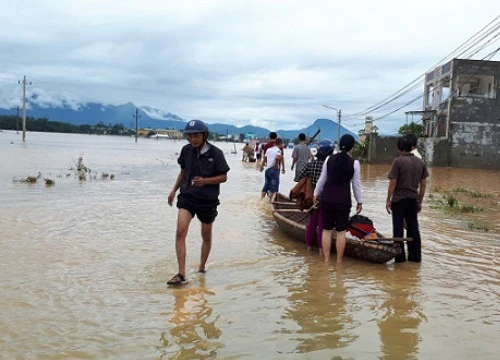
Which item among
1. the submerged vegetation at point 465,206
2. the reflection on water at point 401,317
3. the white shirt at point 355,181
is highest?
the white shirt at point 355,181

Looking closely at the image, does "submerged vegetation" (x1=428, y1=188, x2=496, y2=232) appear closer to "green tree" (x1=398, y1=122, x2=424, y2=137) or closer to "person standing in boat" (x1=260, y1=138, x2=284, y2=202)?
"person standing in boat" (x1=260, y1=138, x2=284, y2=202)

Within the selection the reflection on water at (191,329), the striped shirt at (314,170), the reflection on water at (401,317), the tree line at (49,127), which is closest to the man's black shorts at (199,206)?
the reflection on water at (191,329)

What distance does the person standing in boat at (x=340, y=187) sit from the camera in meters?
6.41

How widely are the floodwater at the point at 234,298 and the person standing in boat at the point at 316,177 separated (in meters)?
0.29

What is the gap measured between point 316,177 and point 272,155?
4567 millimetres

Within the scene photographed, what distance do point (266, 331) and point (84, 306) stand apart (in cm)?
187

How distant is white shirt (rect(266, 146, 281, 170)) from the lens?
39.5 feet

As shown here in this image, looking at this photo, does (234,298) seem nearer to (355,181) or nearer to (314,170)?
(355,181)

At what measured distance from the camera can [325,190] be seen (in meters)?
6.52

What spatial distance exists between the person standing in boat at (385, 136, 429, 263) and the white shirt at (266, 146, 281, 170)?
17.4 feet

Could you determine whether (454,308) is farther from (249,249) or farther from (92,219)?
(92,219)

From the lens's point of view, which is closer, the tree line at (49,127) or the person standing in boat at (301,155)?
the person standing in boat at (301,155)

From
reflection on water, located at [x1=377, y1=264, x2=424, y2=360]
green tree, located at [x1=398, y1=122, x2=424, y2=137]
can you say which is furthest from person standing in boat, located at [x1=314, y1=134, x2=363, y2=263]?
green tree, located at [x1=398, y1=122, x2=424, y2=137]

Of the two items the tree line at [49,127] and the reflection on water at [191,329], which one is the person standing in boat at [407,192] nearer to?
the reflection on water at [191,329]
